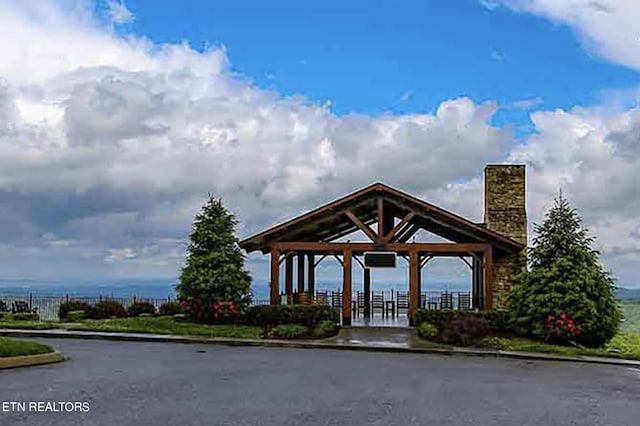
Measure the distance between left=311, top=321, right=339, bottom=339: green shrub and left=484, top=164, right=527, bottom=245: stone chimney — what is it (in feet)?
28.4

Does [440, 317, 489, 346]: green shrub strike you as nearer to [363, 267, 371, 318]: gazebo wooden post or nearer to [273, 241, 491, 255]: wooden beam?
[273, 241, 491, 255]: wooden beam

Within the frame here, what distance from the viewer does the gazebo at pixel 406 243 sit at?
2402 centimetres

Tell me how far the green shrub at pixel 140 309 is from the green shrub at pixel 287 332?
27.0ft

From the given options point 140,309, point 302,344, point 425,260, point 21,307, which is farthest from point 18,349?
point 425,260

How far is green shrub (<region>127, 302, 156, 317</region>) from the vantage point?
1065 inches

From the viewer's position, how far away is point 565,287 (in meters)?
19.7

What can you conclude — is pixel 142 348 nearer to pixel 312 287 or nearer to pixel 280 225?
pixel 280 225

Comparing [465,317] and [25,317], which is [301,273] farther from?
[25,317]

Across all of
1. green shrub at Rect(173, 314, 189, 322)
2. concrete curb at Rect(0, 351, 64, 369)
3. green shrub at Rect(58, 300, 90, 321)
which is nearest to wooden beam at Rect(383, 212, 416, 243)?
green shrub at Rect(173, 314, 189, 322)

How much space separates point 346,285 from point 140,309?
25.5ft

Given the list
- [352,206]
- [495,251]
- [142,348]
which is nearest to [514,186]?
[495,251]

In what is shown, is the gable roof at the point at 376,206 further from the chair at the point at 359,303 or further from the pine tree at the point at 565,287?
the chair at the point at 359,303

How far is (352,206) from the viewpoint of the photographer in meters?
24.9

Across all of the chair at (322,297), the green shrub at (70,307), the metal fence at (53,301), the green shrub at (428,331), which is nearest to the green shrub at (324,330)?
the green shrub at (428,331)
